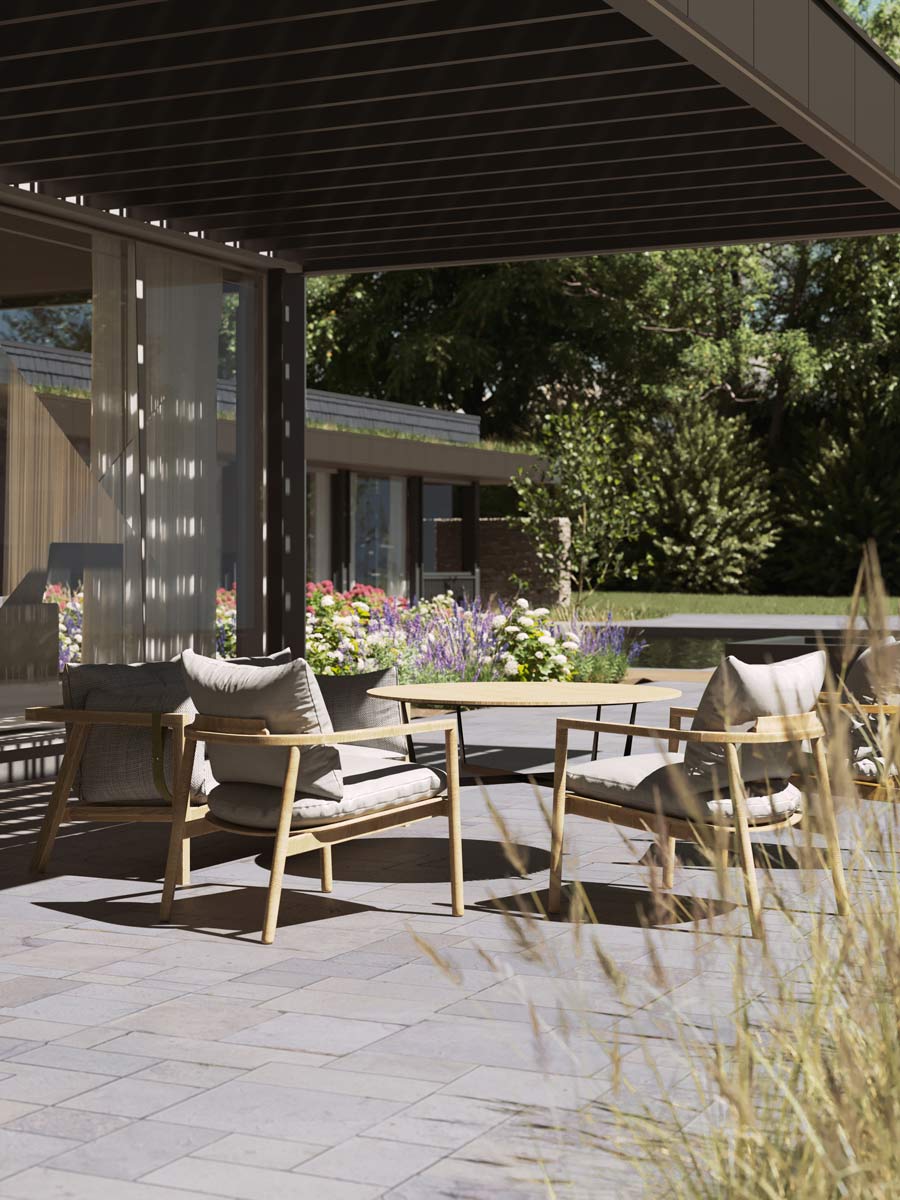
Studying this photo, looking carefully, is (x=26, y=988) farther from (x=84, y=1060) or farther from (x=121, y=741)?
(x=121, y=741)

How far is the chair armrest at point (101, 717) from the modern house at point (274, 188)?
222 cm

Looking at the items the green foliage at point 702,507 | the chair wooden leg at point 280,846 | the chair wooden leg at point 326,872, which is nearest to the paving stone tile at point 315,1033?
the chair wooden leg at point 280,846

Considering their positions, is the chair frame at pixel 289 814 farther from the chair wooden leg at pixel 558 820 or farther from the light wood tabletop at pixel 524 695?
the light wood tabletop at pixel 524 695

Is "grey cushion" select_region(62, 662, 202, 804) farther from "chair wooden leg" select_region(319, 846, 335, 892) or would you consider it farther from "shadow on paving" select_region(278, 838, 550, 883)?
"shadow on paving" select_region(278, 838, 550, 883)

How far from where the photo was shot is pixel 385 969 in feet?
15.5

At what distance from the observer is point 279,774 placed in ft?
17.5

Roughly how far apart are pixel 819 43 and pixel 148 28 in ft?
9.14

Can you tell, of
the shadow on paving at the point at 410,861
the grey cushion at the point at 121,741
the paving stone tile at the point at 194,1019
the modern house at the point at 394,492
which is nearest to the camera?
the paving stone tile at the point at 194,1019

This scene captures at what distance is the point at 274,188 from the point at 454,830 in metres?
4.06

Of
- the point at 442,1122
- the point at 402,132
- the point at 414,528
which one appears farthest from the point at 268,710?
the point at 414,528

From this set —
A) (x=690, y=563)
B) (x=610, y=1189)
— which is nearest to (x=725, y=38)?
(x=610, y=1189)

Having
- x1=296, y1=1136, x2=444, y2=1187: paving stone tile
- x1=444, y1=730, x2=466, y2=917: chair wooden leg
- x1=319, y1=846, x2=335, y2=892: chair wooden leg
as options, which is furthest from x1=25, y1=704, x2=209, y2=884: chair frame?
x1=296, y1=1136, x2=444, y2=1187: paving stone tile

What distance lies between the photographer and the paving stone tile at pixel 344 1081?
3559 mm

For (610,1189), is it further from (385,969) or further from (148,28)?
(148,28)
